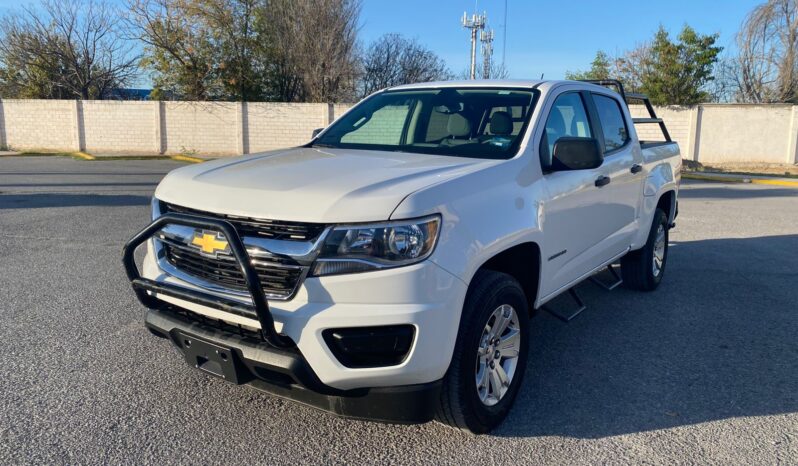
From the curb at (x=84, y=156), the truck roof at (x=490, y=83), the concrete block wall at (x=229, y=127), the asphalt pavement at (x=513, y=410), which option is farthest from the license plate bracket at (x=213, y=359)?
the curb at (x=84, y=156)

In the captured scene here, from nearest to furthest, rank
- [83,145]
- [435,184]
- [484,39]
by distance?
[435,184]
[83,145]
[484,39]

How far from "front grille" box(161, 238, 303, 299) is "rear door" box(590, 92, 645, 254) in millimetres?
2735

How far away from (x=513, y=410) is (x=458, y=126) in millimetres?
1838

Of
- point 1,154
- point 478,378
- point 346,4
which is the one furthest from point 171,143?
point 478,378

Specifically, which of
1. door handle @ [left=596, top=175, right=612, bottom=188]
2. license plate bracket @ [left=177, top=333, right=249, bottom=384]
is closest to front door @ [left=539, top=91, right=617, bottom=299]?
door handle @ [left=596, top=175, right=612, bottom=188]

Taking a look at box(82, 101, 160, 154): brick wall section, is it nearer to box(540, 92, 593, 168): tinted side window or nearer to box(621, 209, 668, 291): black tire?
box(621, 209, 668, 291): black tire

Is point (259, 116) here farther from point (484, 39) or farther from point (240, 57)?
point (484, 39)

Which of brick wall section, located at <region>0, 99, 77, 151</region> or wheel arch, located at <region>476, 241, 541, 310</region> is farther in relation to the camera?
brick wall section, located at <region>0, 99, 77, 151</region>

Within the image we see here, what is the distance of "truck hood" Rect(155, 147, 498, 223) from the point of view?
2.59 m

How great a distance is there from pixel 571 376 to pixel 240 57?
87.2 feet

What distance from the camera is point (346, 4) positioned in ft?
88.1

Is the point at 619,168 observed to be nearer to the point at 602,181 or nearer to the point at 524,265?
the point at 602,181

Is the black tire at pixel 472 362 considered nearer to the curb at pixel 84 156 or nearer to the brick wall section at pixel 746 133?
the curb at pixel 84 156

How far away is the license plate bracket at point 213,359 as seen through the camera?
2762 millimetres
